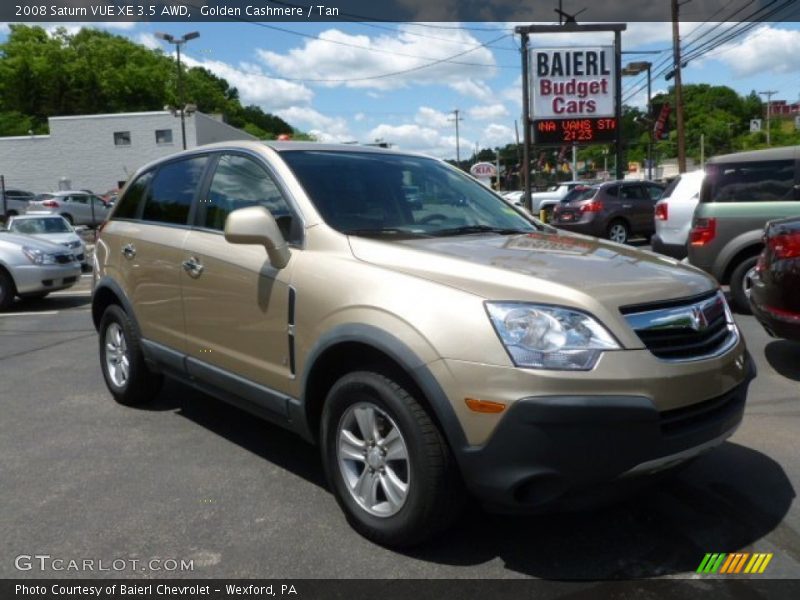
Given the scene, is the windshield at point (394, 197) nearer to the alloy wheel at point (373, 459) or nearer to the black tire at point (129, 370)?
the alloy wheel at point (373, 459)

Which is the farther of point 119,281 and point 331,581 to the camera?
point 119,281

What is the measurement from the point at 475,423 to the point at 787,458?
92.0 inches

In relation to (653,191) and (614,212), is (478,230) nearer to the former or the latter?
(614,212)

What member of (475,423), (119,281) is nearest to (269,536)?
(475,423)

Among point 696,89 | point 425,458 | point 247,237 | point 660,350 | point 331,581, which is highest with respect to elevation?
point 696,89

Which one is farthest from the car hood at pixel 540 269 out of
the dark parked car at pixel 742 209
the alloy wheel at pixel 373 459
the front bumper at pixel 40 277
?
the front bumper at pixel 40 277

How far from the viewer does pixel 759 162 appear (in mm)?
8352

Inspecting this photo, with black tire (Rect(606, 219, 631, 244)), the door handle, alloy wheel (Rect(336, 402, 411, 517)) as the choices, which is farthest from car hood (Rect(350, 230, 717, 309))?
black tire (Rect(606, 219, 631, 244))

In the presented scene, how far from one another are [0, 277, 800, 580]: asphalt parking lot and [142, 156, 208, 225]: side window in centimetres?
140

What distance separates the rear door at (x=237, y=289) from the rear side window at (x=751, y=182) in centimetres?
617

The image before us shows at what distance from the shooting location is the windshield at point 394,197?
12.6ft

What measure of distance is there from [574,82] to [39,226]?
14.9m

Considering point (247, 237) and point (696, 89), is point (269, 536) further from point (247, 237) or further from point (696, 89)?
point (696, 89)

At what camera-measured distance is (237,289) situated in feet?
12.9
